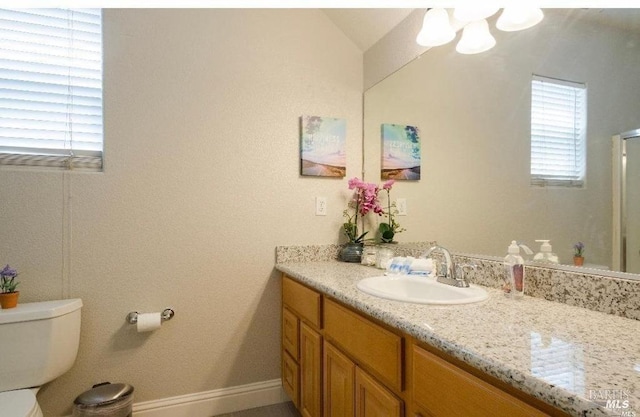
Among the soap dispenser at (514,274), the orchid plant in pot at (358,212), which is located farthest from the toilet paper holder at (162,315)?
the soap dispenser at (514,274)

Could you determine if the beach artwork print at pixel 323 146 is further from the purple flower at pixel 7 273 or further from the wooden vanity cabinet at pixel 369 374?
the purple flower at pixel 7 273

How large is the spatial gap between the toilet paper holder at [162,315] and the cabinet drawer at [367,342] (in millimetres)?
901

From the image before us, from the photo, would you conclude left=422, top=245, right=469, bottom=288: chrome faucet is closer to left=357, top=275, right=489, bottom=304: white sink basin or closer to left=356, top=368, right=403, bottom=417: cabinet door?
left=357, top=275, right=489, bottom=304: white sink basin

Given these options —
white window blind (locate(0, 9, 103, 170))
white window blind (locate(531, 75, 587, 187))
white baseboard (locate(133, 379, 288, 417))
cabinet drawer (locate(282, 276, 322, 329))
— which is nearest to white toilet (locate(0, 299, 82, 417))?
white baseboard (locate(133, 379, 288, 417))

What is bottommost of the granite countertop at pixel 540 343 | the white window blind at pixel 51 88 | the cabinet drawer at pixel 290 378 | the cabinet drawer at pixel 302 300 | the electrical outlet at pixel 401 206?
the cabinet drawer at pixel 290 378

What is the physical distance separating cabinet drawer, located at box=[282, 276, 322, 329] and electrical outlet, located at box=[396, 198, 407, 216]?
754mm

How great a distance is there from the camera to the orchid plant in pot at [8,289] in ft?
4.80

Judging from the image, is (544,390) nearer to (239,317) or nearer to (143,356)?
(239,317)

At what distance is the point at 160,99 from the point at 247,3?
0.75 meters

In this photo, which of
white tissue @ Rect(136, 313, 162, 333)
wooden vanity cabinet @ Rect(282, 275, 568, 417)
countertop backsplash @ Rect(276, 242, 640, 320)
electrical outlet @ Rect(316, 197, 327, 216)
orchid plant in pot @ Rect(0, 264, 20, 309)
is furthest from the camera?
electrical outlet @ Rect(316, 197, 327, 216)

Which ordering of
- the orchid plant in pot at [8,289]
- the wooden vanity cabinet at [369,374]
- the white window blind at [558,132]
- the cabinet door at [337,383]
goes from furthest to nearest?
1. the orchid plant in pot at [8,289]
2. the cabinet door at [337,383]
3. the white window blind at [558,132]
4. the wooden vanity cabinet at [369,374]

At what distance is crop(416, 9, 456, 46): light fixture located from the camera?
1.59 meters

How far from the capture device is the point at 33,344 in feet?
4.68

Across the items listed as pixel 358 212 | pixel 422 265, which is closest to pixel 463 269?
pixel 422 265
